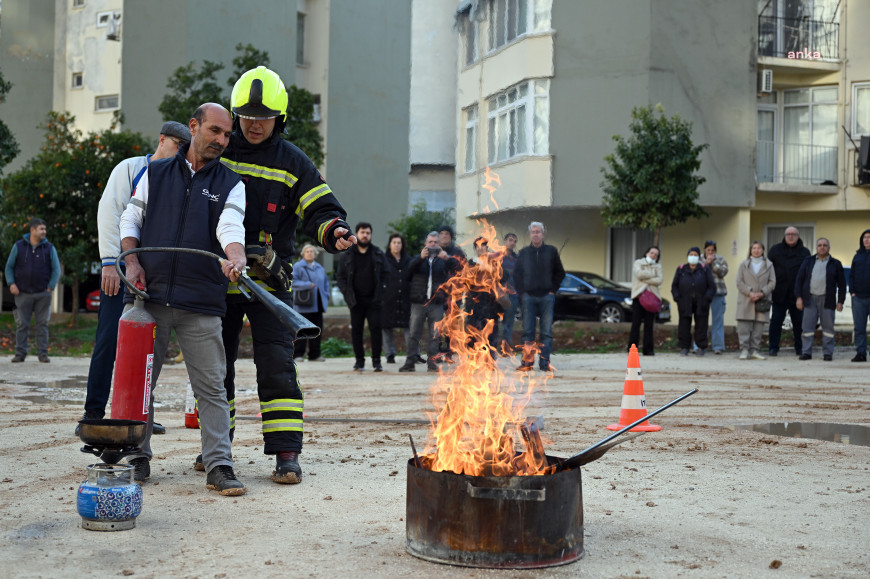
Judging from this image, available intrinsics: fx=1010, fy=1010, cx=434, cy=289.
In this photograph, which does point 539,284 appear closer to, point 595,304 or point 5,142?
point 595,304

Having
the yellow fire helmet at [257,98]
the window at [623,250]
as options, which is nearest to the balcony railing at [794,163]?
the window at [623,250]

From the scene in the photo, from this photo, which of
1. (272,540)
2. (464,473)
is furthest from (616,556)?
(272,540)

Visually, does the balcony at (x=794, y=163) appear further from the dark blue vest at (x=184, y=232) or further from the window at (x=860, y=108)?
the dark blue vest at (x=184, y=232)

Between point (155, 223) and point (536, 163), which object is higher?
point (536, 163)

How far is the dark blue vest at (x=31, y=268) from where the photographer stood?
14.9 m

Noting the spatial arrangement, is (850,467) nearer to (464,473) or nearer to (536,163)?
(464,473)

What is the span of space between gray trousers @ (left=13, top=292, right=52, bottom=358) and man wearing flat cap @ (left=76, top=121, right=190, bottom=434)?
884 centimetres

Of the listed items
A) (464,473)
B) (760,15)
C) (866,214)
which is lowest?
(464,473)

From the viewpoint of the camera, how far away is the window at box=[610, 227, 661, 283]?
106ft

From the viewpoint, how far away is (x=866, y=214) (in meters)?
31.2

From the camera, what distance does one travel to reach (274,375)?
6035 millimetres

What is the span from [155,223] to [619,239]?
91.8 ft

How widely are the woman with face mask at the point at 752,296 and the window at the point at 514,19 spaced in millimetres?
14660

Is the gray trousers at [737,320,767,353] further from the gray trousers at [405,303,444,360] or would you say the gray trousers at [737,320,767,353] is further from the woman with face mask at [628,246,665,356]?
the gray trousers at [405,303,444,360]
